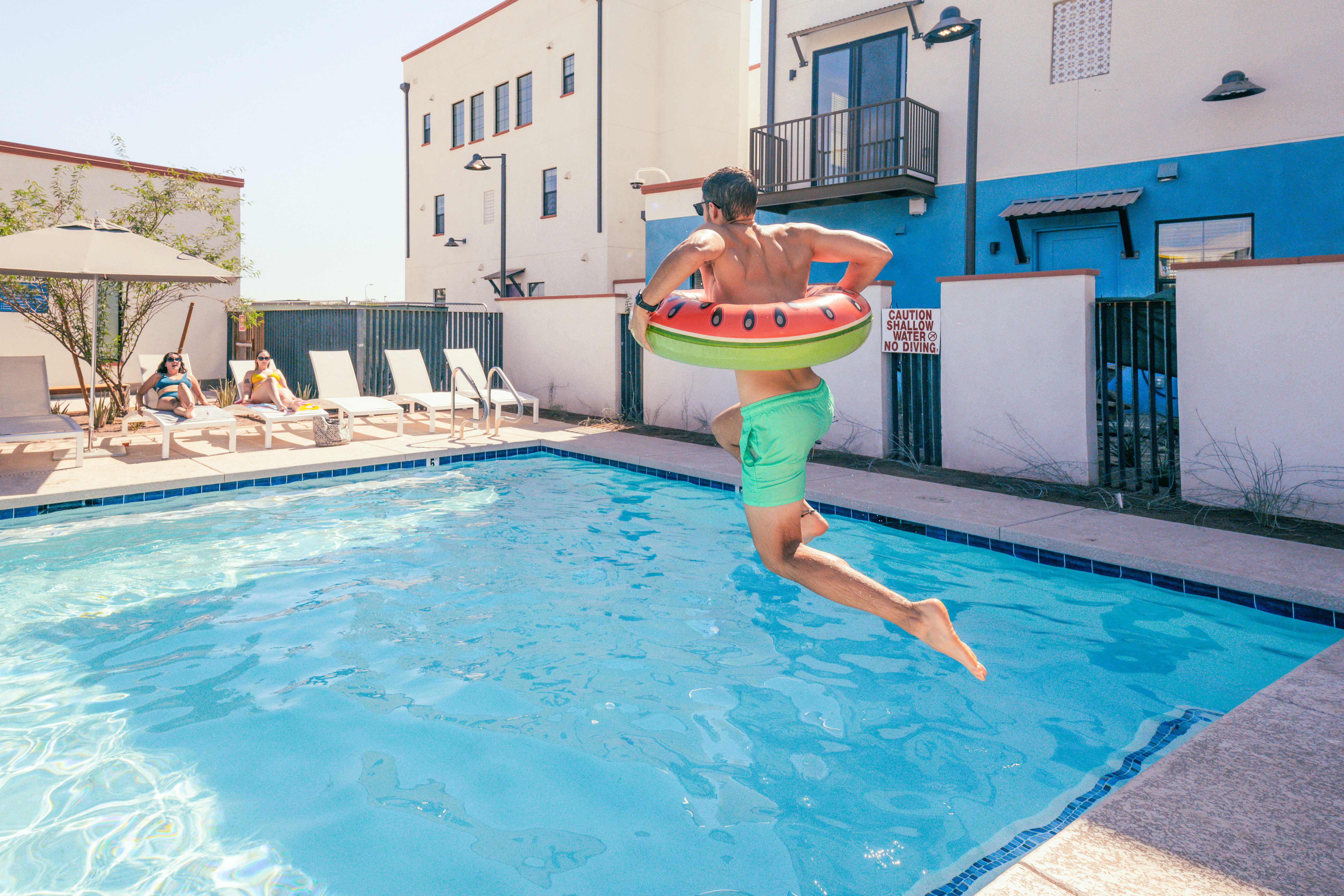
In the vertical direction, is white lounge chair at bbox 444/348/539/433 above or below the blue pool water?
above

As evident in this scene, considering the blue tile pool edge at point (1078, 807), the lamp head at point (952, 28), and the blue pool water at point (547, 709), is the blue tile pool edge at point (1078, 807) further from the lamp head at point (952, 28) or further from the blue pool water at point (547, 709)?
the lamp head at point (952, 28)

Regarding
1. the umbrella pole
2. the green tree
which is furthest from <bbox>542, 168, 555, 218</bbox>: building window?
the umbrella pole

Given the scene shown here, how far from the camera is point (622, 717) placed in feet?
10.9

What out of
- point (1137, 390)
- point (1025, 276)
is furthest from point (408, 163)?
point (1137, 390)

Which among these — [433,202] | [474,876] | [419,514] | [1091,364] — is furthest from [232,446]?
[433,202]

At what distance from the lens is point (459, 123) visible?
21188mm

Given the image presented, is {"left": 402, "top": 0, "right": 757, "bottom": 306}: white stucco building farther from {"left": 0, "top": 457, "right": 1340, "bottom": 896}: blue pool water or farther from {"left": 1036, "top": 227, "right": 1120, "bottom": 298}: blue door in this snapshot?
{"left": 0, "top": 457, "right": 1340, "bottom": 896}: blue pool water

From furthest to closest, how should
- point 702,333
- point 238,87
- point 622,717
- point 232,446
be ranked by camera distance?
1. point 238,87
2. point 232,446
3. point 622,717
4. point 702,333

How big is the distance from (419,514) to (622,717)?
3583mm

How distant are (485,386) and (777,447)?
28.6 feet

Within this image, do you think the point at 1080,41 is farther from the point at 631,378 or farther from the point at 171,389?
the point at 171,389

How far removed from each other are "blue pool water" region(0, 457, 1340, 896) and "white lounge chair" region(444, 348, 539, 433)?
3.72 metres

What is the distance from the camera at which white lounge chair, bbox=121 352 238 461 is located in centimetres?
761

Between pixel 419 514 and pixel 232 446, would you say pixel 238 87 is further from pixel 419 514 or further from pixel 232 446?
pixel 419 514
